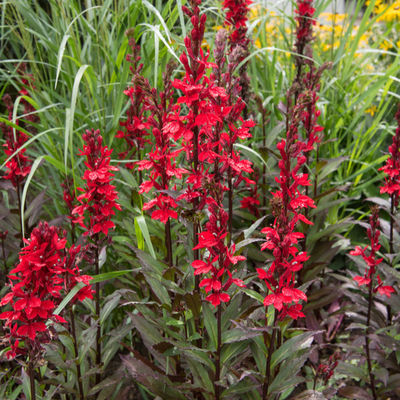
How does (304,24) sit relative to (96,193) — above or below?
above

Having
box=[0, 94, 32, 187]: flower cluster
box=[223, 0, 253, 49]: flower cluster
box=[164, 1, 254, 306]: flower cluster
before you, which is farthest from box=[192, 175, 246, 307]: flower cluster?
box=[223, 0, 253, 49]: flower cluster

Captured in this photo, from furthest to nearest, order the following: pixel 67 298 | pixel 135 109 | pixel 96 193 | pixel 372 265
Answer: pixel 135 109 → pixel 372 265 → pixel 96 193 → pixel 67 298

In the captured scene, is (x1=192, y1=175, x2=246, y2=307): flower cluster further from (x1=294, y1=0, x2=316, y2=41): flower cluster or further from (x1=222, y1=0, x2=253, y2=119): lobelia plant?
(x1=294, y1=0, x2=316, y2=41): flower cluster

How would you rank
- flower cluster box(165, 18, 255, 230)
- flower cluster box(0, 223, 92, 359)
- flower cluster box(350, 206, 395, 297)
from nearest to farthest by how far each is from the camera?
1. flower cluster box(0, 223, 92, 359)
2. flower cluster box(165, 18, 255, 230)
3. flower cluster box(350, 206, 395, 297)

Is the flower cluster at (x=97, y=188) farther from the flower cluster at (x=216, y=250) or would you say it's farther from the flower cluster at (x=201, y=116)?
the flower cluster at (x=216, y=250)

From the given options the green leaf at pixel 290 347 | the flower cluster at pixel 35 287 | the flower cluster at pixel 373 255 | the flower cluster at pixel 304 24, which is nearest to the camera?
the flower cluster at pixel 35 287

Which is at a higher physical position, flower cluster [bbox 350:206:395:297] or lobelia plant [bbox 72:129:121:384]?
lobelia plant [bbox 72:129:121:384]

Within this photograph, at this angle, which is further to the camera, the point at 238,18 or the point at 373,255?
the point at 238,18

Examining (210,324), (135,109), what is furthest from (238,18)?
(210,324)

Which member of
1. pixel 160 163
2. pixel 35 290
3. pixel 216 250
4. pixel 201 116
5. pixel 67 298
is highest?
pixel 201 116

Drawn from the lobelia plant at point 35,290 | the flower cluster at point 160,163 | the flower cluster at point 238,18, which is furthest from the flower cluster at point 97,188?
the flower cluster at point 238,18

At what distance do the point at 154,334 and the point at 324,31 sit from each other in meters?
6.34

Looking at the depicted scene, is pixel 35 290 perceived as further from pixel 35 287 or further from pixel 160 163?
pixel 160 163

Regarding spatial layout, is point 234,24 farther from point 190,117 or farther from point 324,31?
point 324,31
